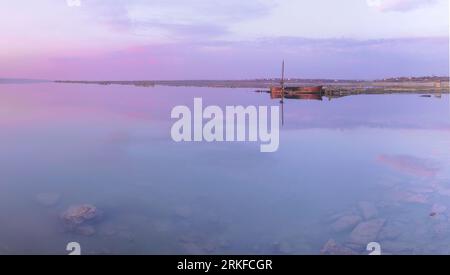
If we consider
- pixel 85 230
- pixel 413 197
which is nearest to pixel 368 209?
pixel 413 197

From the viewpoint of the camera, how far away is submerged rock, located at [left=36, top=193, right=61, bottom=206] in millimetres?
2344

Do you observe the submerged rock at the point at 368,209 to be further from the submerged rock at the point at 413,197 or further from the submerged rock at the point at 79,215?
the submerged rock at the point at 79,215

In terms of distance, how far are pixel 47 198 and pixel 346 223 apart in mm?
1391

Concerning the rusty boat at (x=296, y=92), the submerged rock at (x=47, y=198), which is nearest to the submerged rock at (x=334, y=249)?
the rusty boat at (x=296, y=92)

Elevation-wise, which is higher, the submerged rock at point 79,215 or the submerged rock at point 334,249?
the submerged rock at point 79,215

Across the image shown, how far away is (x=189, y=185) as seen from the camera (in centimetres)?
237

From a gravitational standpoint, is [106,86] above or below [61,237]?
above

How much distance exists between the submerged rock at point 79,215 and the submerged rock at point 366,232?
1.20m

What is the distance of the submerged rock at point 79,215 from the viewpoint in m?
2.33
